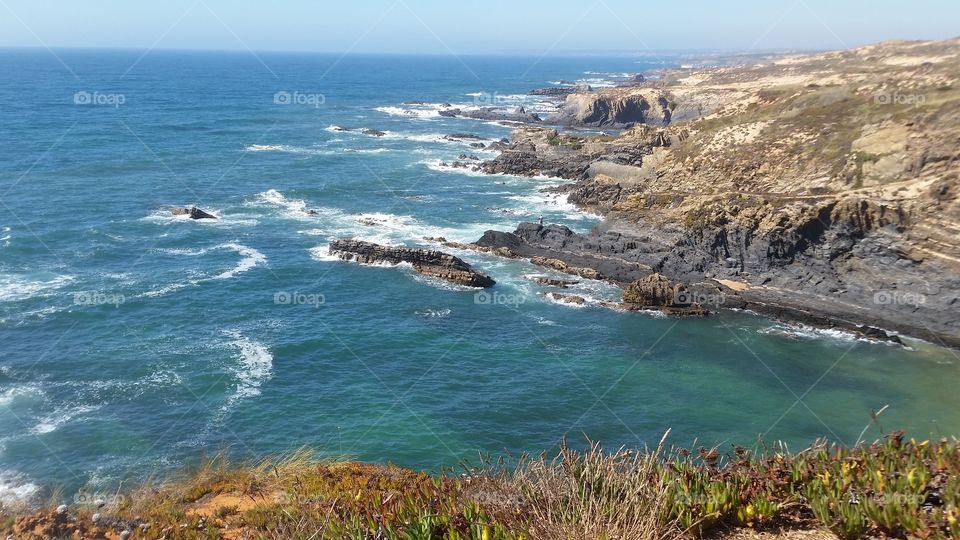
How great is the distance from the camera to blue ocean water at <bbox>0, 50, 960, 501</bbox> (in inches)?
914

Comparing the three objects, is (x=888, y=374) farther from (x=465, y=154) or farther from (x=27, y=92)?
(x=27, y=92)

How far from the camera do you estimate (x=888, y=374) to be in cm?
2759

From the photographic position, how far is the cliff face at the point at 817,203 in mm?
32031

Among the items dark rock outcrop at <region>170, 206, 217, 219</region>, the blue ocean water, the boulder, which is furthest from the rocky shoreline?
dark rock outcrop at <region>170, 206, 217, 219</region>

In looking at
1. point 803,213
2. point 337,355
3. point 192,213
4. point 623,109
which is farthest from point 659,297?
point 623,109

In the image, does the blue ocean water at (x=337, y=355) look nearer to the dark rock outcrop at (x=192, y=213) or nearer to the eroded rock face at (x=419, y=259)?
the eroded rock face at (x=419, y=259)

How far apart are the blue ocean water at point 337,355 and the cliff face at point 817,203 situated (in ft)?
11.5

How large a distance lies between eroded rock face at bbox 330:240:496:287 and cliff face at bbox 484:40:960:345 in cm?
732

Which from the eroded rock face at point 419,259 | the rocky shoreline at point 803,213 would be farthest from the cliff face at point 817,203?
the eroded rock face at point 419,259

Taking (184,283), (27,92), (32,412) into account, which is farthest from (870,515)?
(27,92)

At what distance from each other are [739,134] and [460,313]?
1081 inches

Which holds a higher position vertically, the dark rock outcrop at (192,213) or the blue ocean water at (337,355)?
the dark rock outcrop at (192,213)

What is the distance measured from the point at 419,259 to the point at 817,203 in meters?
22.7

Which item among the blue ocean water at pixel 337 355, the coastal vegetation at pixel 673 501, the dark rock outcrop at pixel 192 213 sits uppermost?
the coastal vegetation at pixel 673 501
